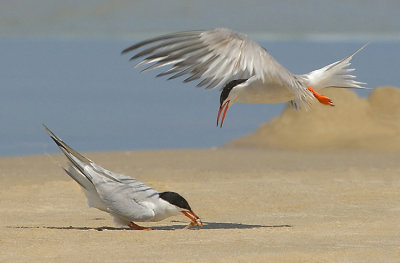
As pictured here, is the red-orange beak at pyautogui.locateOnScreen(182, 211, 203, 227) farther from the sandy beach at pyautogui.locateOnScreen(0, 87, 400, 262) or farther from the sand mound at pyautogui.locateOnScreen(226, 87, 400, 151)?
the sand mound at pyautogui.locateOnScreen(226, 87, 400, 151)

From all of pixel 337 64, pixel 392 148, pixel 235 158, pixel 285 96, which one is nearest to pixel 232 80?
pixel 285 96

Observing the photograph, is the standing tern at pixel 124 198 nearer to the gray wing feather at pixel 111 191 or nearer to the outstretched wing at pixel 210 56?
the gray wing feather at pixel 111 191

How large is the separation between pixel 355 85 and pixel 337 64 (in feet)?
0.84

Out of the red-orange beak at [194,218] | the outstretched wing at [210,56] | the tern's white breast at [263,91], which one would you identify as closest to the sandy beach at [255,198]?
the red-orange beak at [194,218]

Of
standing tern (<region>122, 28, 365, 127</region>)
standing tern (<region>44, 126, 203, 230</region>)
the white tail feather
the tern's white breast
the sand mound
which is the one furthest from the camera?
the sand mound

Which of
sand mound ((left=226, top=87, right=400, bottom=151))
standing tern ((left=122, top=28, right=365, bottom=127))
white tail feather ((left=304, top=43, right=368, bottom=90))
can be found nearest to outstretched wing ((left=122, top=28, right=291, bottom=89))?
standing tern ((left=122, top=28, right=365, bottom=127))

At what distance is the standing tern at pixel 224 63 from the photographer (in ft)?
27.8

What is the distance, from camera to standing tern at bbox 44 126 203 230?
28.3ft

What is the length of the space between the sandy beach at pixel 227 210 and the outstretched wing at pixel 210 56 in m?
1.18

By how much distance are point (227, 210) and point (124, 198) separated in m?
1.58

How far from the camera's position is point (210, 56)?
8.58 m

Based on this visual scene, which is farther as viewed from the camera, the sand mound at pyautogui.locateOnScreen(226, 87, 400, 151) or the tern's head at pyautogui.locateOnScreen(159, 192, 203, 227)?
the sand mound at pyautogui.locateOnScreen(226, 87, 400, 151)

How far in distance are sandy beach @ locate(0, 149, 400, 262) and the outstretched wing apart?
1184 millimetres

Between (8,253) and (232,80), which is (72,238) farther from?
(232,80)
